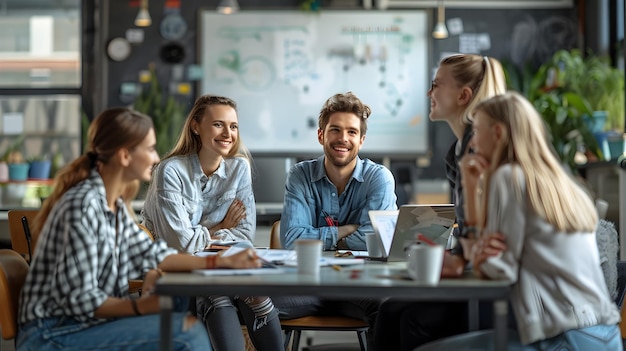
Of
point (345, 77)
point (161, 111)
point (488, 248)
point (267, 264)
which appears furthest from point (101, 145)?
point (345, 77)

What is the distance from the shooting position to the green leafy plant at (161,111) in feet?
24.7

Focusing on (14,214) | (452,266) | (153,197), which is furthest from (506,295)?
(14,214)

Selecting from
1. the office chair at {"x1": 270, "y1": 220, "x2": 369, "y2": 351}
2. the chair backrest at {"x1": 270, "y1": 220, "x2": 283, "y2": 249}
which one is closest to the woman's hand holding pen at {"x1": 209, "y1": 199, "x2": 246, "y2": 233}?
the chair backrest at {"x1": 270, "y1": 220, "x2": 283, "y2": 249}

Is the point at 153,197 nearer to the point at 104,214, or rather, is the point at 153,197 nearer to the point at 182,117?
the point at 104,214

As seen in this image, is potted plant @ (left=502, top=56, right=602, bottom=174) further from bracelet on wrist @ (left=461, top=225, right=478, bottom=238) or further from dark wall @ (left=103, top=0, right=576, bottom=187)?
bracelet on wrist @ (left=461, top=225, right=478, bottom=238)

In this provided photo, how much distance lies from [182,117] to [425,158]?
2.18 metres

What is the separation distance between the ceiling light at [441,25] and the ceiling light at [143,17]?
251cm

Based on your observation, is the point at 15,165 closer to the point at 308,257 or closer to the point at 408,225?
the point at 408,225

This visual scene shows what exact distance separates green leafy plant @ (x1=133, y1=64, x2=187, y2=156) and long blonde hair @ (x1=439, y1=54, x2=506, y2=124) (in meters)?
5.11

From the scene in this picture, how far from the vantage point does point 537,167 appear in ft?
6.73

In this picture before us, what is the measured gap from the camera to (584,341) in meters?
2.04

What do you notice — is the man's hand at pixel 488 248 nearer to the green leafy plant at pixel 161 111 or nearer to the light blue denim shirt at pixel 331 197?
the light blue denim shirt at pixel 331 197

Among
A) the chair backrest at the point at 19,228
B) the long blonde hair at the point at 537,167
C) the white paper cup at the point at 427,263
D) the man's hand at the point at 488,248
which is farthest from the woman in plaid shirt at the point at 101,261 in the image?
the chair backrest at the point at 19,228

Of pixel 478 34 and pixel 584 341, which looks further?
pixel 478 34
